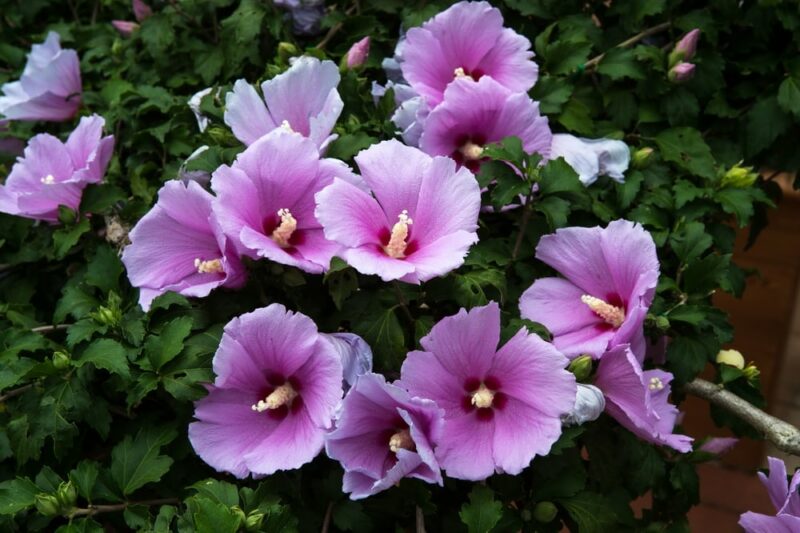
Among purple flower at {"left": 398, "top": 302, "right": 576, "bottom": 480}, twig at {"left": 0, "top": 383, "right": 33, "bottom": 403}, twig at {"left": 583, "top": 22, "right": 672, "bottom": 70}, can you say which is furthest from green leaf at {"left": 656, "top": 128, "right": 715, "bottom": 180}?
twig at {"left": 0, "top": 383, "right": 33, "bottom": 403}

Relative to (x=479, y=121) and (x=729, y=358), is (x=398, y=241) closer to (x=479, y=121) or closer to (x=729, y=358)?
(x=479, y=121)

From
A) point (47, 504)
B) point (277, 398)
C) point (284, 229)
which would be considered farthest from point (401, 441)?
point (47, 504)

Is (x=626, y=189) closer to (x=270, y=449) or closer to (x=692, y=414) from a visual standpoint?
(x=270, y=449)

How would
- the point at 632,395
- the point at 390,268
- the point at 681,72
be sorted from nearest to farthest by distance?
the point at 390,268 < the point at 632,395 < the point at 681,72

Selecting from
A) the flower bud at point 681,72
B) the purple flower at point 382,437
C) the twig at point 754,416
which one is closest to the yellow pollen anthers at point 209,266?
the purple flower at point 382,437

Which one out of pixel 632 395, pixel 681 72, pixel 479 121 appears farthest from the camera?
pixel 681 72

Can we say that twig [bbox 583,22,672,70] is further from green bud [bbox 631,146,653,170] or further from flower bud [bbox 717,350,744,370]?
flower bud [bbox 717,350,744,370]
